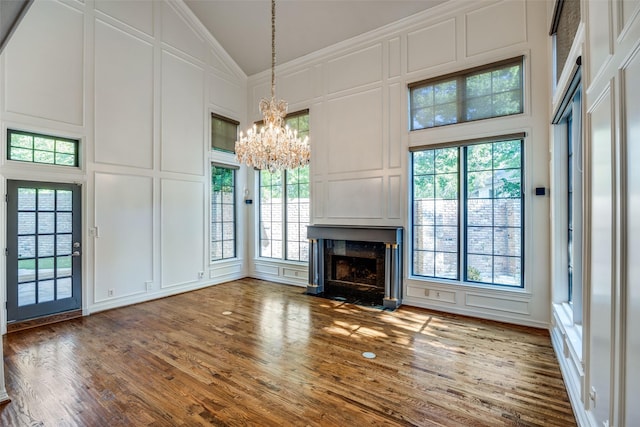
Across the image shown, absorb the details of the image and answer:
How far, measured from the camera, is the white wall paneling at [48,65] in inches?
162

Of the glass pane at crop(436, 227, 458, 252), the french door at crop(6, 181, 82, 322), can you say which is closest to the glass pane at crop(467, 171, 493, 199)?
the glass pane at crop(436, 227, 458, 252)

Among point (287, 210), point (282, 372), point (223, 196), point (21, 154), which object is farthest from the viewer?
point (223, 196)

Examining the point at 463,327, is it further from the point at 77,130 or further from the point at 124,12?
the point at 124,12

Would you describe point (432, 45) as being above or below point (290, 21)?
below

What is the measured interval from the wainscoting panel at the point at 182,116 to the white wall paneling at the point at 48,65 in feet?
4.39

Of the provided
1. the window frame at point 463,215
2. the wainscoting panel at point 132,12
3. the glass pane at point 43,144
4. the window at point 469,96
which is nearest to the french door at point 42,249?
the glass pane at point 43,144

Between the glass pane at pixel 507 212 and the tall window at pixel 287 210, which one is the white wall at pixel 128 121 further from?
the glass pane at pixel 507 212

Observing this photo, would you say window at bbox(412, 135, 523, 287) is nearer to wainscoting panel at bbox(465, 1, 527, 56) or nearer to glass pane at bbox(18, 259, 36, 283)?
wainscoting panel at bbox(465, 1, 527, 56)

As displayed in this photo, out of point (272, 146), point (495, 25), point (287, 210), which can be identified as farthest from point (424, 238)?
point (495, 25)

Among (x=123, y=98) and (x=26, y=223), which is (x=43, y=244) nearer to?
(x=26, y=223)

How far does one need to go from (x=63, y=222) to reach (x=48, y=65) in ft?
7.33

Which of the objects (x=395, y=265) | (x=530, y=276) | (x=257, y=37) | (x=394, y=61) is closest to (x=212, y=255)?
(x=395, y=265)

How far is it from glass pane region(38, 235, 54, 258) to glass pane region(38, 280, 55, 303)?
1.30 ft

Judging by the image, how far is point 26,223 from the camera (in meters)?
4.25
